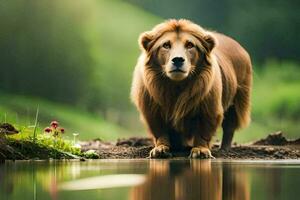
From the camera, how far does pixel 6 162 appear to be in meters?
5.80

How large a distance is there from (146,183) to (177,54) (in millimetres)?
2971

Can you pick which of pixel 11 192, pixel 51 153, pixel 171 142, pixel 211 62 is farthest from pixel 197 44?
pixel 11 192

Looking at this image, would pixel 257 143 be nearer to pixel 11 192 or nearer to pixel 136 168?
pixel 136 168

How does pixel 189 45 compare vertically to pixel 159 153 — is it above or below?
above

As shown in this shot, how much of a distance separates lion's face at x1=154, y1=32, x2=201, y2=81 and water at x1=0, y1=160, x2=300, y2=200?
1439 millimetres

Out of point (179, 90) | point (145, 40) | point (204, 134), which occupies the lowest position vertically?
point (204, 134)

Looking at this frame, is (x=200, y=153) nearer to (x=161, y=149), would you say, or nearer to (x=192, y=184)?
(x=161, y=149)

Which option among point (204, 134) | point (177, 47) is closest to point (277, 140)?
point (204, 134)

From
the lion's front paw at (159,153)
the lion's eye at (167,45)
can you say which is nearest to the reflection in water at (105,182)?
the lion's front paw at (159,153)

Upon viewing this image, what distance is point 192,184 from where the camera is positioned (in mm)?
3748

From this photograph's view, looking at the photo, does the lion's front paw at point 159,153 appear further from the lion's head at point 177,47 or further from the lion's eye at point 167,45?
the lion's eye at point 167,45

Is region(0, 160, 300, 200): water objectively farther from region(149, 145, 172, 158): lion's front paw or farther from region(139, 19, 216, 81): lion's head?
region(139, 19, 216, 81): lion's head

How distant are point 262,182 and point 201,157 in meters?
2.68

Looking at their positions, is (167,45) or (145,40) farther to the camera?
(145,40)
